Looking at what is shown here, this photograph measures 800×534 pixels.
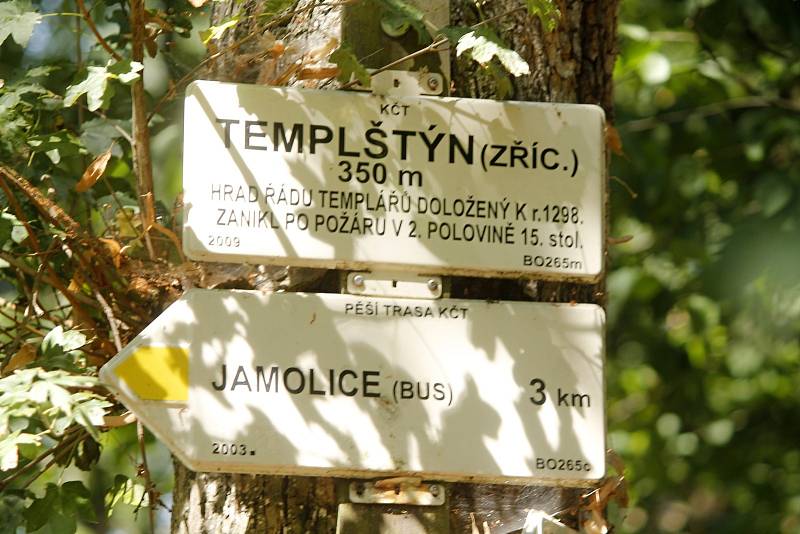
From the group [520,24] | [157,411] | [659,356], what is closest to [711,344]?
[659,356]

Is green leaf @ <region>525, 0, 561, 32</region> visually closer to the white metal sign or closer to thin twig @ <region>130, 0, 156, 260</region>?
the white metal sign

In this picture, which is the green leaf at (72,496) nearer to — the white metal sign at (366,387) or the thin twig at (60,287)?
the thin twig at (60,287)

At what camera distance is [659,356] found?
5102mm

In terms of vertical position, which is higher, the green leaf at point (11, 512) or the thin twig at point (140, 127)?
the thin twig at point (140, 127)

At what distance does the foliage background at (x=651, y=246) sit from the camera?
2.09m

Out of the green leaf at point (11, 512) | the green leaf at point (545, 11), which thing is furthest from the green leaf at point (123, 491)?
the green leaf at point (545, 11)

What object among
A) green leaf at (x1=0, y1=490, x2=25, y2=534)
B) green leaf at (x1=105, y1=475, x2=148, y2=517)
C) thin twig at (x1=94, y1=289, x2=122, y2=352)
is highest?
thin twig at (x1=94, y1=289, x2=122, y2=352)

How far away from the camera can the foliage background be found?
2.09 meters

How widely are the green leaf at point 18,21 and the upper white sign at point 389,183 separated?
1.64 ft

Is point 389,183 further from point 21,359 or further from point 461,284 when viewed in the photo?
point 21,359

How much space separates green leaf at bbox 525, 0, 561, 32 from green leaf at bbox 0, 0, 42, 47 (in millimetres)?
936

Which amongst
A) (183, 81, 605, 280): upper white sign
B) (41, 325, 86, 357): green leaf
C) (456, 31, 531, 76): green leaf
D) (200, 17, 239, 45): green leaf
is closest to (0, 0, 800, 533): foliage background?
(41, 325, 86, 357): green leaf

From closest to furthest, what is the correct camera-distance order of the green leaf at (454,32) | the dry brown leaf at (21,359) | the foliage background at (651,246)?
the green leaf at (454,32)
the dry brown leaf at (21,359)
the foliage background at (651,246)

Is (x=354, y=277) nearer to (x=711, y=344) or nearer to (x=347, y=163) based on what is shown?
(x=347, y=163)
